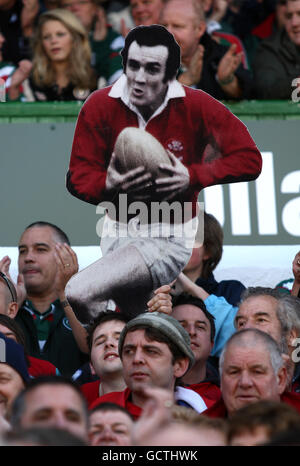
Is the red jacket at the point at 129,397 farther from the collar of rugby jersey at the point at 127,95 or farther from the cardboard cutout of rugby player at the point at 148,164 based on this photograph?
the collar of rugby jersey at the point at 127,95

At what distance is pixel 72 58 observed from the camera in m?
6.52

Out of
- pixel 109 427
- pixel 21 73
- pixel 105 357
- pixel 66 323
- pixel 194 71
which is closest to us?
pixel 109 427

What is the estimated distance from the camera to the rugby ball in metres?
5.90

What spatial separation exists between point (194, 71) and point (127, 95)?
0.62m

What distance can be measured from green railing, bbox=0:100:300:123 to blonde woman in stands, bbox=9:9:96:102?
0.11 metres

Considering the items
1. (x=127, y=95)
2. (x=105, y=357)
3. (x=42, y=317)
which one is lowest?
(x=105, y=357)

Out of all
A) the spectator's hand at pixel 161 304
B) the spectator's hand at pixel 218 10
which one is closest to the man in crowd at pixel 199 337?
the spectator's hand at pixel 161 304

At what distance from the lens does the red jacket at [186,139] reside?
19.5ft

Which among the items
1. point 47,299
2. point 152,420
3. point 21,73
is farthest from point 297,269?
point 152,420

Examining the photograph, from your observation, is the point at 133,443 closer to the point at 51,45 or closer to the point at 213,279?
the point at 213,279

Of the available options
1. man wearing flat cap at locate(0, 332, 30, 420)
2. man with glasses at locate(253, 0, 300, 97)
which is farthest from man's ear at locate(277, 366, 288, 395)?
man with glasses at locate(253, 0, 300, 97)

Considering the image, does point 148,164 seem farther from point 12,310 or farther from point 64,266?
point 12,310

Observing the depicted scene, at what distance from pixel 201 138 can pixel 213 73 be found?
0.71 m
